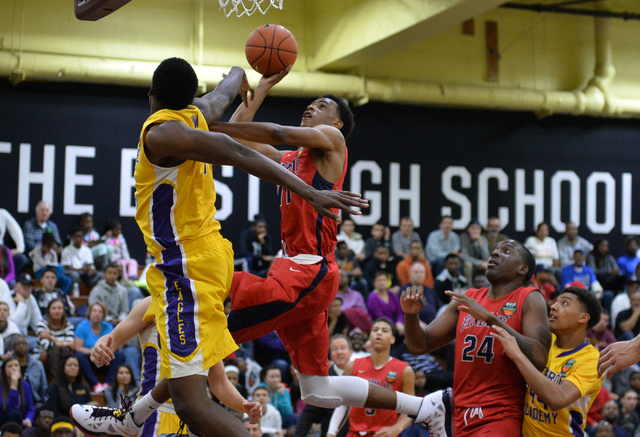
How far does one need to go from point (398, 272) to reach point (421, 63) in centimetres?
471

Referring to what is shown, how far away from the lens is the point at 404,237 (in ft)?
47.0

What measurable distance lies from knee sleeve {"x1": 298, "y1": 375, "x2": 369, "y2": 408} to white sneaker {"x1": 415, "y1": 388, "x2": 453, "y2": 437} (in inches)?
17.6

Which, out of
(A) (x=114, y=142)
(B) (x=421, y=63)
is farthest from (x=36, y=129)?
(B) (x=421, y=63)

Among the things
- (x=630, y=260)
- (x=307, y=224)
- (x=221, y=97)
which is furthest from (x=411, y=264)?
(x=221, y=97)

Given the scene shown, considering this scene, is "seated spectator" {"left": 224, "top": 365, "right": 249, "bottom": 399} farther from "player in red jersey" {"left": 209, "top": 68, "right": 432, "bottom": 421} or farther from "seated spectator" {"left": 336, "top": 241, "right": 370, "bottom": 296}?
"player in red jersey" {"left": 209, "top": 68, "right": 432, "bottom": 421}

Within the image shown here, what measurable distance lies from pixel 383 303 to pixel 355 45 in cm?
458

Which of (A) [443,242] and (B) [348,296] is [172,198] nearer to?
(B) [348,296]

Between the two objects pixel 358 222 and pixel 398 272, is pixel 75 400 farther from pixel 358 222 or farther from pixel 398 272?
pixel 358 222

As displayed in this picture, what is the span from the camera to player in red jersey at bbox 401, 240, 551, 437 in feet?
16.3

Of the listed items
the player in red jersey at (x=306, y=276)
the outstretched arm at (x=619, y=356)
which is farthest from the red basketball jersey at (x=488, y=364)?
the outstretched arm at (x=619, y=356)

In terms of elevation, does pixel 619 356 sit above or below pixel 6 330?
above

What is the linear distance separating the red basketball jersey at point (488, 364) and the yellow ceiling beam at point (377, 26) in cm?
748

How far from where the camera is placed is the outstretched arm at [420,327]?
17.3 feet

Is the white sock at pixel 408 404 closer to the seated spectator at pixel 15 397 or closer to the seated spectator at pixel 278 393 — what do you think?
the seated spectator at pixel 278 393
